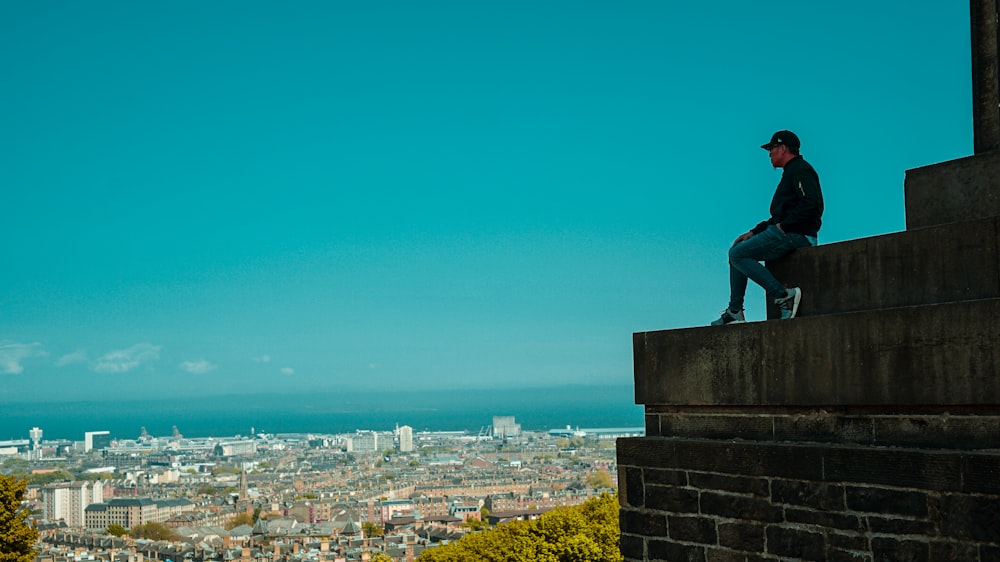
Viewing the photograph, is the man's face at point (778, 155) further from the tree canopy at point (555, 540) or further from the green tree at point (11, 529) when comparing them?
the tree canopy at point (555, 540)

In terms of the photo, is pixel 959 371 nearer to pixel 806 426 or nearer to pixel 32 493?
pixel 806 426

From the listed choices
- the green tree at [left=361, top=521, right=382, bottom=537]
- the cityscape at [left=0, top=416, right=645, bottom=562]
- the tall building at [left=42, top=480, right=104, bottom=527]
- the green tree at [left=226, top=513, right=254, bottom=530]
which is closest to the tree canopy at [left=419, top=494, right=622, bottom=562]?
the cityscape at [left=0, top=416, right=645, bottom=562]

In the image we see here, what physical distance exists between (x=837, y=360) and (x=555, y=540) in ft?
82.4

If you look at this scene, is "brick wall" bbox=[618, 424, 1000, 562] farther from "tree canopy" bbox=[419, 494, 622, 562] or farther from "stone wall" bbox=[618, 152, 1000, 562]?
"tree canopy" bbox=[419, 494, 622, 562]

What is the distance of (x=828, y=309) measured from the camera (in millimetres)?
4926

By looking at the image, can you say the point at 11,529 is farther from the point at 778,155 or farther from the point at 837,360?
the point at 837,360

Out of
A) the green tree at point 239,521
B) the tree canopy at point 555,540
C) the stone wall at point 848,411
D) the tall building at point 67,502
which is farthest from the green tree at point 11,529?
the tall building at point 67,502

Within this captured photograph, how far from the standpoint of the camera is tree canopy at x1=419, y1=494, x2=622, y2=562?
27.1 m

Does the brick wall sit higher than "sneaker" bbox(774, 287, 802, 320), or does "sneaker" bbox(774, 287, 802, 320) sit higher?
"sneaker" bbox(774, 287, 802, 320)

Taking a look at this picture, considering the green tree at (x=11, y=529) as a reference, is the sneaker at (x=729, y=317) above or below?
above

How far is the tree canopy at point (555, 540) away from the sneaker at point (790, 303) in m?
22.8

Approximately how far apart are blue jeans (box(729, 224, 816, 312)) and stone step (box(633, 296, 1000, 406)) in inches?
14.2

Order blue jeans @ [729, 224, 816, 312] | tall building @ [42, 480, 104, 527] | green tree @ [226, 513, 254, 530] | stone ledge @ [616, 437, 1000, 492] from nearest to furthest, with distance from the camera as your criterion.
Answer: stone ledge @ [616, 437, 1000, 492], blue jeans @ [729, 224, 816, 312], green tree @ [226, 513, 254, 530], tall building @ [42, 480, 104, 527]

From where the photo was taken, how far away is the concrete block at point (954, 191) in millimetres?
4793
